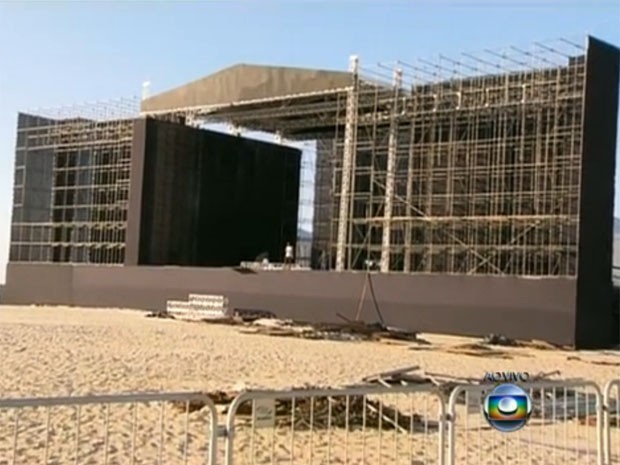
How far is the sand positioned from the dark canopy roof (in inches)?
531

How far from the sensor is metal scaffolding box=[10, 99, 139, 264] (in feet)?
167

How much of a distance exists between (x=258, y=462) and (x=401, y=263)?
31.5 meters

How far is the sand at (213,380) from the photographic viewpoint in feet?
29.1

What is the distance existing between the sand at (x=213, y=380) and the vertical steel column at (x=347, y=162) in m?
7.94

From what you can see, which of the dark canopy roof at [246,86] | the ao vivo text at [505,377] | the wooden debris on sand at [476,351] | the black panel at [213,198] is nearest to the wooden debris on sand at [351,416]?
the ao vivo text at [505,377]

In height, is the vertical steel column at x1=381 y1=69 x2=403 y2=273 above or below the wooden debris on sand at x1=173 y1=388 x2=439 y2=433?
above

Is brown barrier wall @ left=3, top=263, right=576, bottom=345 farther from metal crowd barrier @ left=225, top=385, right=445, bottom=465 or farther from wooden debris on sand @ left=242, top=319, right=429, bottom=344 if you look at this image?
metal crowd barrier @ left=225, top=385, right=445, bottom=465

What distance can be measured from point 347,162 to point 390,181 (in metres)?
2.58

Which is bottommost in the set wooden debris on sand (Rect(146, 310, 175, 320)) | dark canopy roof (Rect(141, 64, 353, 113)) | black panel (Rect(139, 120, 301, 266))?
wooden debris on sand (Rect(146, 310, 175, 320))

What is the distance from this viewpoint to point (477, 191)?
38.0m

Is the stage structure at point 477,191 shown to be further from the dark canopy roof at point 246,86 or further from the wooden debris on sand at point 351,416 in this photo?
the wooden debris on sand at point 351,416

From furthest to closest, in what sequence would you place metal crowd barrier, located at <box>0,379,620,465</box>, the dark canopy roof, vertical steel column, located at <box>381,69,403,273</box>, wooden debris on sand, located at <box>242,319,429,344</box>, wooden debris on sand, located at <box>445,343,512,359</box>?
the dark canopy roof → vertical steel column, located at <box>381,69,403,273</box> → wooden debris on sand, located at <box>242,319,429,344</box> → wooden debris on sand, located at <box>445,343,512,359</box> → metal crowd barrier, located at <box>0,379,620,465</box>

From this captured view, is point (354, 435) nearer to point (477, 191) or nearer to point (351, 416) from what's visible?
point (351, 416)

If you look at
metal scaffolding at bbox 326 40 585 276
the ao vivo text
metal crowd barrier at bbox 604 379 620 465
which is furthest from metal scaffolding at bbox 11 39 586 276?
metal crowd barrier at bbox 604 379 620 465
